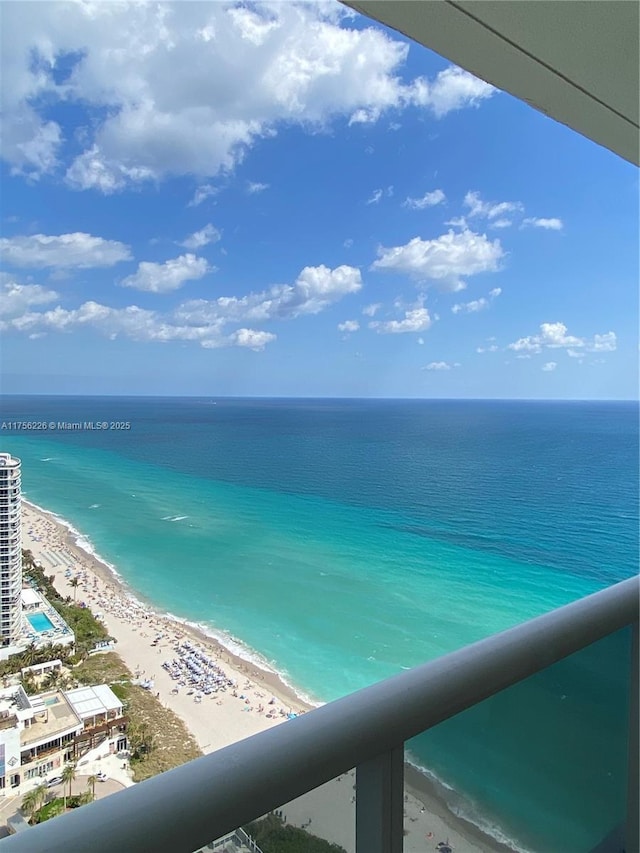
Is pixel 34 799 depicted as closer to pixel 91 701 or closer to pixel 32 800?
pixel 32 800

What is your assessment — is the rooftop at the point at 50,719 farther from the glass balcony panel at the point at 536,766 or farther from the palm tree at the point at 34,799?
the glass balcony panel at the point at 536,766

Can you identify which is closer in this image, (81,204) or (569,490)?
(81,204)

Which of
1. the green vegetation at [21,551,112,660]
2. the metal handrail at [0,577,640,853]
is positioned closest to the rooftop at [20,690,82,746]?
the green vegetation at [21,551,112,660]

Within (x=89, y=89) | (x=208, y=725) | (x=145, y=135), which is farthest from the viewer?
(x=89, y=89)

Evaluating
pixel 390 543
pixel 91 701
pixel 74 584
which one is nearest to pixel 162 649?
pixel 74 584

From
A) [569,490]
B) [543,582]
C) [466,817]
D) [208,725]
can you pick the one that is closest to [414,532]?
[543,582]

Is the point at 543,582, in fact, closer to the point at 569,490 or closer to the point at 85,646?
the point at 569,490
